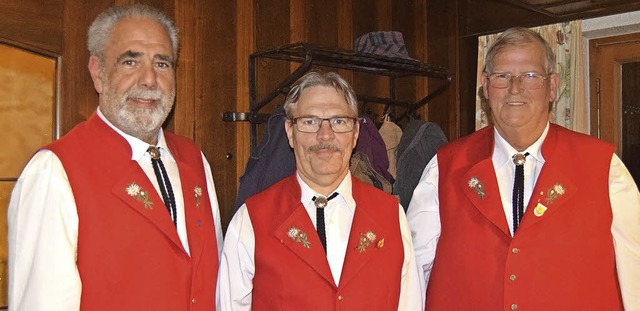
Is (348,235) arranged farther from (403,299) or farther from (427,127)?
(427,127)

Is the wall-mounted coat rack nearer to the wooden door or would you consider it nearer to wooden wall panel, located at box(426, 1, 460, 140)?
wooden wall panel, located at box(426, 1, 460, 140)

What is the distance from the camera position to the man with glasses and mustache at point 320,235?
1702mm

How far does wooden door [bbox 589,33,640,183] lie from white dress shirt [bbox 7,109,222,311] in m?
2.94

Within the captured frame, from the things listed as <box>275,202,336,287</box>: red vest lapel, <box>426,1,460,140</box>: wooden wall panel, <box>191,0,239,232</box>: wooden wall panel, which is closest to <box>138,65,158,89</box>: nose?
<box>275,202,336,287</box>: red vest lapel

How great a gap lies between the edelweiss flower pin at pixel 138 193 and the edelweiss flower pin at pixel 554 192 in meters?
1.06

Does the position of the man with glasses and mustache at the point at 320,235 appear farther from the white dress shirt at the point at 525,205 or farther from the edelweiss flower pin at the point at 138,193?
the edelweiss flower pin at the point at 138,193

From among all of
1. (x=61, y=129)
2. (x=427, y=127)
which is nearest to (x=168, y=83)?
(x=61, y=129)

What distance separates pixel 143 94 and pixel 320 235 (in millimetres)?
605

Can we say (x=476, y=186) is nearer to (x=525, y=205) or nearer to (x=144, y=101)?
(x=525, y=205)

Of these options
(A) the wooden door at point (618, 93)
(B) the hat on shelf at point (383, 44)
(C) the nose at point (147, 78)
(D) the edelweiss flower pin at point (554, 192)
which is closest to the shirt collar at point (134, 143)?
(C) the nose at point (147, 78)

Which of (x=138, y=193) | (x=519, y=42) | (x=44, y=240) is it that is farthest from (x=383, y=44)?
(x=44, y=240)

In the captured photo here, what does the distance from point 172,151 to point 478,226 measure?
0.89 metres

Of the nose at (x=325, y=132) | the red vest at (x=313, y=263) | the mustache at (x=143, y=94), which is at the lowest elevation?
the red vest at (x=313, y=263)

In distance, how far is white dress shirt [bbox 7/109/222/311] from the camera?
1.42 meters
